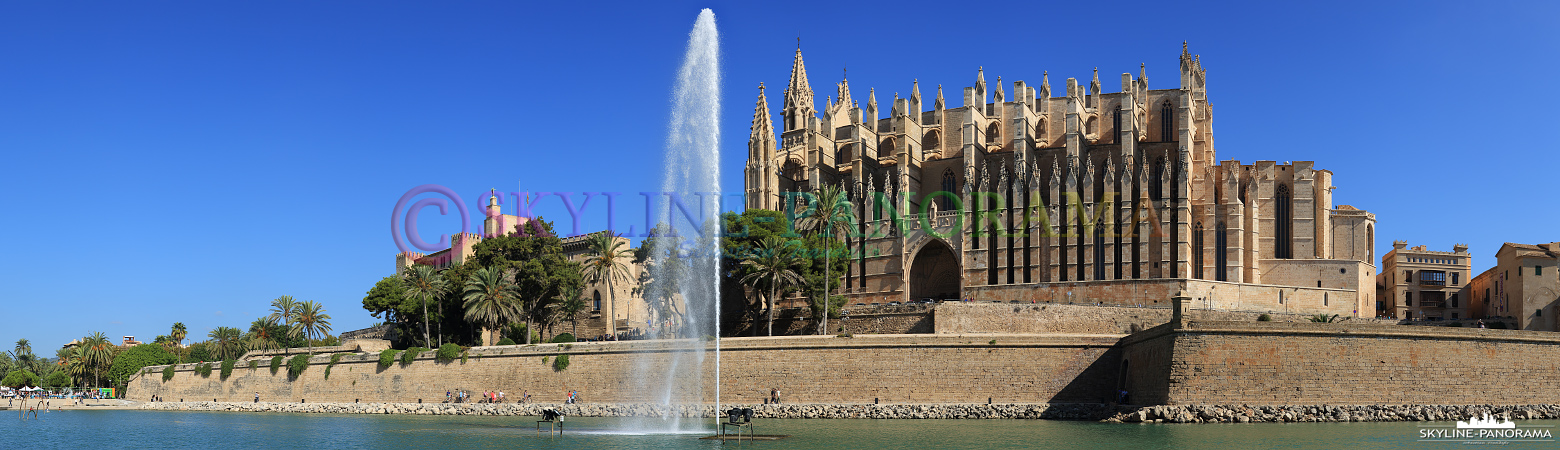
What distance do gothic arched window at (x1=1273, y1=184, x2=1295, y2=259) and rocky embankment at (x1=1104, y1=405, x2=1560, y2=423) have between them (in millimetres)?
23518

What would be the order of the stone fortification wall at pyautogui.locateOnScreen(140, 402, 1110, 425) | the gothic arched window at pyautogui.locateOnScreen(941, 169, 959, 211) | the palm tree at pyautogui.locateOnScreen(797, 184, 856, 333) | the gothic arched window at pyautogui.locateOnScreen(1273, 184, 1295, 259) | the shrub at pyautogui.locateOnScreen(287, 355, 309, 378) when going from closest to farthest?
the stone fortification wall at pyautogui.locateOnScreen(140, 402, 1110, 425), the palm tree at pyautogui.locateOnScreen(797, 184, 856, 333), the shrub at pyautogui.locateOnScreen(287, 355, 309, 378), the gothic arched window at pyautogui.locateOnScreen(1273, 184, 1295, 259), the gothic arched window at pyautogui.locateOnScreen(941, 169, 959, 211)

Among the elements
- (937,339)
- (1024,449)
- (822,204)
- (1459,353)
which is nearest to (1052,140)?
(822,204)

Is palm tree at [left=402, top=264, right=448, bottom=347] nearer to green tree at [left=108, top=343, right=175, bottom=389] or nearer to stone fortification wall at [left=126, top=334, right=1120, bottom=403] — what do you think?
stone fortification wall at [left=126, top=334, right=1120, bottom=403]

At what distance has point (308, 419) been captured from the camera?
4569cm

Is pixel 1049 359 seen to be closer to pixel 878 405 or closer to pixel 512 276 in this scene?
pixel 878 405

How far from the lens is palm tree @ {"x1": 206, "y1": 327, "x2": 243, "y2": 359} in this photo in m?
72.4

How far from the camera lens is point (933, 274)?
63.2 m

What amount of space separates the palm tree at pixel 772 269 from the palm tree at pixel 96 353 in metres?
50.2

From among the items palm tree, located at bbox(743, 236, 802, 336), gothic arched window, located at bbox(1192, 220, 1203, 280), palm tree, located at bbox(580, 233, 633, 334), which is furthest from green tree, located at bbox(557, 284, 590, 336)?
gothic arched window, located at bbox(1192, 220, 1203, 280)

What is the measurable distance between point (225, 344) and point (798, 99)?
121 ft

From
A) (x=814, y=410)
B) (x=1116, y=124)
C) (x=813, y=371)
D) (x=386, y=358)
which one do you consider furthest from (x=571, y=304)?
(x=1116, y=124)

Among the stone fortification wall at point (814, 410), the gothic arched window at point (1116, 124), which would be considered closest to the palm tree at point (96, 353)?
the stone fortification wall at point (814, 410)

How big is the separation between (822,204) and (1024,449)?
26.6 metres

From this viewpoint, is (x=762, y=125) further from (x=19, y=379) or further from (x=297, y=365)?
(x=19, y=379)
